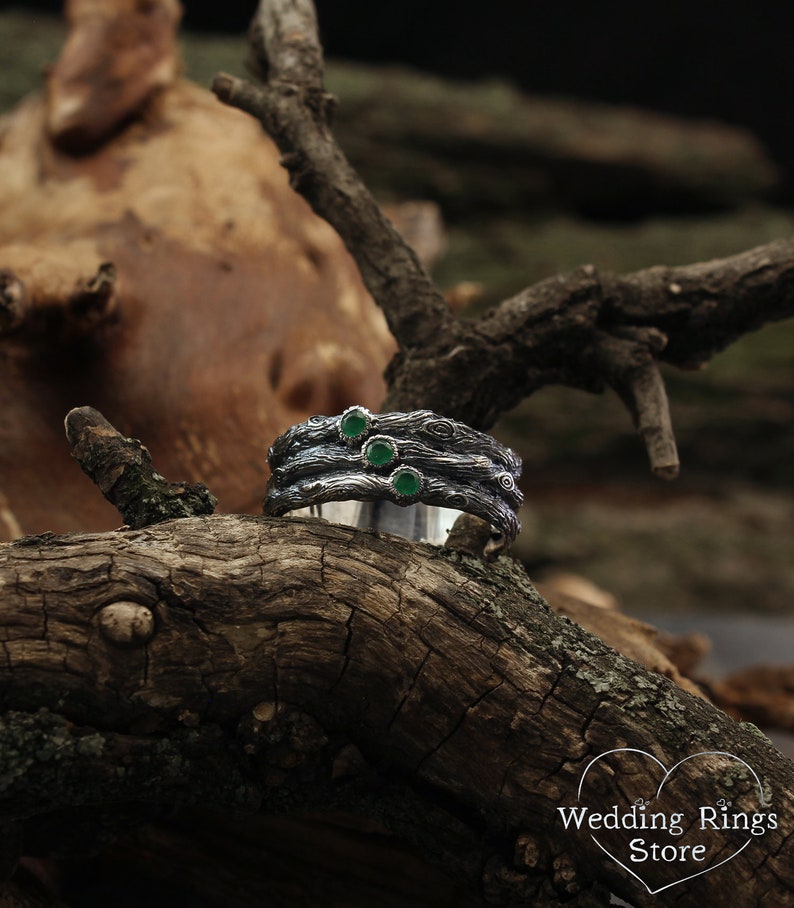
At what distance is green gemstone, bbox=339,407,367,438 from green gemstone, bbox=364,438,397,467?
0.02m

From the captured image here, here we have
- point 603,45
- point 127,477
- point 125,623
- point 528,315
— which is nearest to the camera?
point 125,623

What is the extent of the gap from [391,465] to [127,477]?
333 millimetres

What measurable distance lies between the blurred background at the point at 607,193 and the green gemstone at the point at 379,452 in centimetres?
328

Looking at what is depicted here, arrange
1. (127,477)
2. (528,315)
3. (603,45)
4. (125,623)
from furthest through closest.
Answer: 1. (603,45)
2. (528,315)
3. (127,477)
4. (125,623)

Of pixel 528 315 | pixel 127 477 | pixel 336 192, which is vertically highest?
pixel 336 192

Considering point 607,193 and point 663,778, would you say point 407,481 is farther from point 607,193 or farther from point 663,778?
point 607,193

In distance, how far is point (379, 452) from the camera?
136 cm

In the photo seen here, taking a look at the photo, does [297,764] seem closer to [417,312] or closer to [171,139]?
[417,312]

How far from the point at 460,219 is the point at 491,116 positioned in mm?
476

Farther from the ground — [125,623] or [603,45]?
[603,45]

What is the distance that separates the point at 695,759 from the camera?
1204 mm

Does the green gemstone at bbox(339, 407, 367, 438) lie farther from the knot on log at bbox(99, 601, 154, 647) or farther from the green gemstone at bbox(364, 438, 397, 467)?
the knot on log at bbox(99, 601, 154, 647)

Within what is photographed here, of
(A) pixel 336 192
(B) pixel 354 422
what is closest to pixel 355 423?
(B) pixel 354 422

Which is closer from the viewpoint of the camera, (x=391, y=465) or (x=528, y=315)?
(x=391, y=465)
